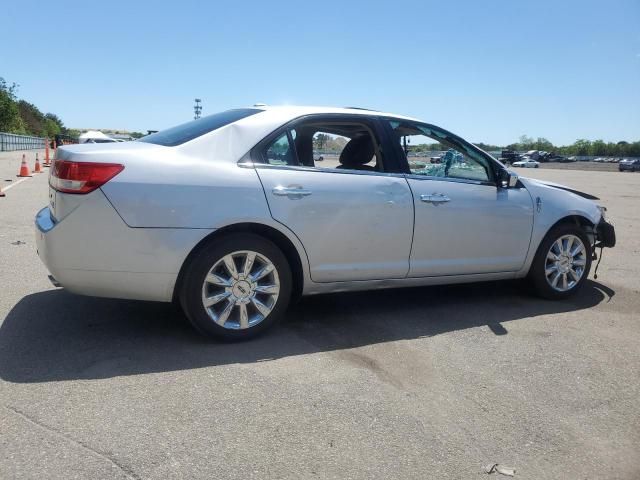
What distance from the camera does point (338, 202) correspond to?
412cm

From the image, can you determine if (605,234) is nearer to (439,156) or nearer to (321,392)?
(439,156)

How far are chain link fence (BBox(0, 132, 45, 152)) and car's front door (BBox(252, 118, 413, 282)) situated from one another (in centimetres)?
3708

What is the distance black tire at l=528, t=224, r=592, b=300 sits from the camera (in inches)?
207

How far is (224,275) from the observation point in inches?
151

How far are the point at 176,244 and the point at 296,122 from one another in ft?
4.38

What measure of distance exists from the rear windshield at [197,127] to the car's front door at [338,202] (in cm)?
38

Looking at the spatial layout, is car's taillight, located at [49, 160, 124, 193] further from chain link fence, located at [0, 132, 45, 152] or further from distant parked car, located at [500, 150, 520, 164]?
chain link fence, located at [0, 132, 45, 152]

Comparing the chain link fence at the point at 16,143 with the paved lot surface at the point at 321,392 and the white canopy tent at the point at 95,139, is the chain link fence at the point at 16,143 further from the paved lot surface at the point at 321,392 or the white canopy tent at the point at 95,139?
the paved lot surface at the point at 321,392

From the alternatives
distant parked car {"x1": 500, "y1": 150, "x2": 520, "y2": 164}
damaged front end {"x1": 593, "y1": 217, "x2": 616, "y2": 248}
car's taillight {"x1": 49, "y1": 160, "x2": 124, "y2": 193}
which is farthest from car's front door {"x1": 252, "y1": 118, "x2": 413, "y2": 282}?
damaged front end {"x1": 593, "y1": 217, "x2": 616, "y2": 248}

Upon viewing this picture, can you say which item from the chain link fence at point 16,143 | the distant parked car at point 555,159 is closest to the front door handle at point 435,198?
the chain link fence at point 16,143

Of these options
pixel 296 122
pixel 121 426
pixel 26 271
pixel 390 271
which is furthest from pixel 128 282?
pixel 26 271

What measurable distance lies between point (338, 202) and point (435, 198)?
90 cm

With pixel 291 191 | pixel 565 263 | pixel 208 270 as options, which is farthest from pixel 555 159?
pixel 208 270

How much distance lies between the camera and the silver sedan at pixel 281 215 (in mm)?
3547
